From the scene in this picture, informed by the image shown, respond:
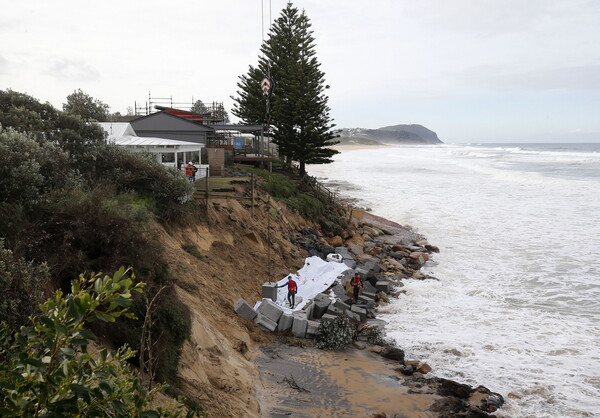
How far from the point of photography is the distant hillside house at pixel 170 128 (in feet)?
82.5

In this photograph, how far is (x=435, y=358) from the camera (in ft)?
38.4

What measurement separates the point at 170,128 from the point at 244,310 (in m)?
15.7

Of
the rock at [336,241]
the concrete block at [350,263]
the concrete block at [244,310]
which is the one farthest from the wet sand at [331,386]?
the rock at [336,241]

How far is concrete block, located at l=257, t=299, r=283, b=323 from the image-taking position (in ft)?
41.3

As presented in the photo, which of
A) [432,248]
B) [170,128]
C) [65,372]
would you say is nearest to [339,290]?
[432,248]

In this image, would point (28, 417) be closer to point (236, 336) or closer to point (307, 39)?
point (236, 336)

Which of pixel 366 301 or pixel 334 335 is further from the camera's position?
pixel 366 301

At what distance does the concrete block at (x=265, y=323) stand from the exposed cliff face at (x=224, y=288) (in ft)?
0.69

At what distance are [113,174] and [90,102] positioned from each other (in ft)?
70.8

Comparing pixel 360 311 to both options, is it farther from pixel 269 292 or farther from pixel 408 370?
pixel 408 370

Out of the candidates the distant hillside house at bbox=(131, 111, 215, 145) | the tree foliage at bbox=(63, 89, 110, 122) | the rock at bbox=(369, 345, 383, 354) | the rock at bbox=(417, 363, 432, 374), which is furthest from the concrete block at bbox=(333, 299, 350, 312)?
the tree foliage at bbox=(63, 89, 110, 122)

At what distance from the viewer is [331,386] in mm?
10062

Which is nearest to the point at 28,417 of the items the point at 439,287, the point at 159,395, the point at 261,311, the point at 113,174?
the point at 159,395

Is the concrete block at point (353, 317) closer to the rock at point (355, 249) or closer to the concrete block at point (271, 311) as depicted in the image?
the concrete block at point (271, 311)
